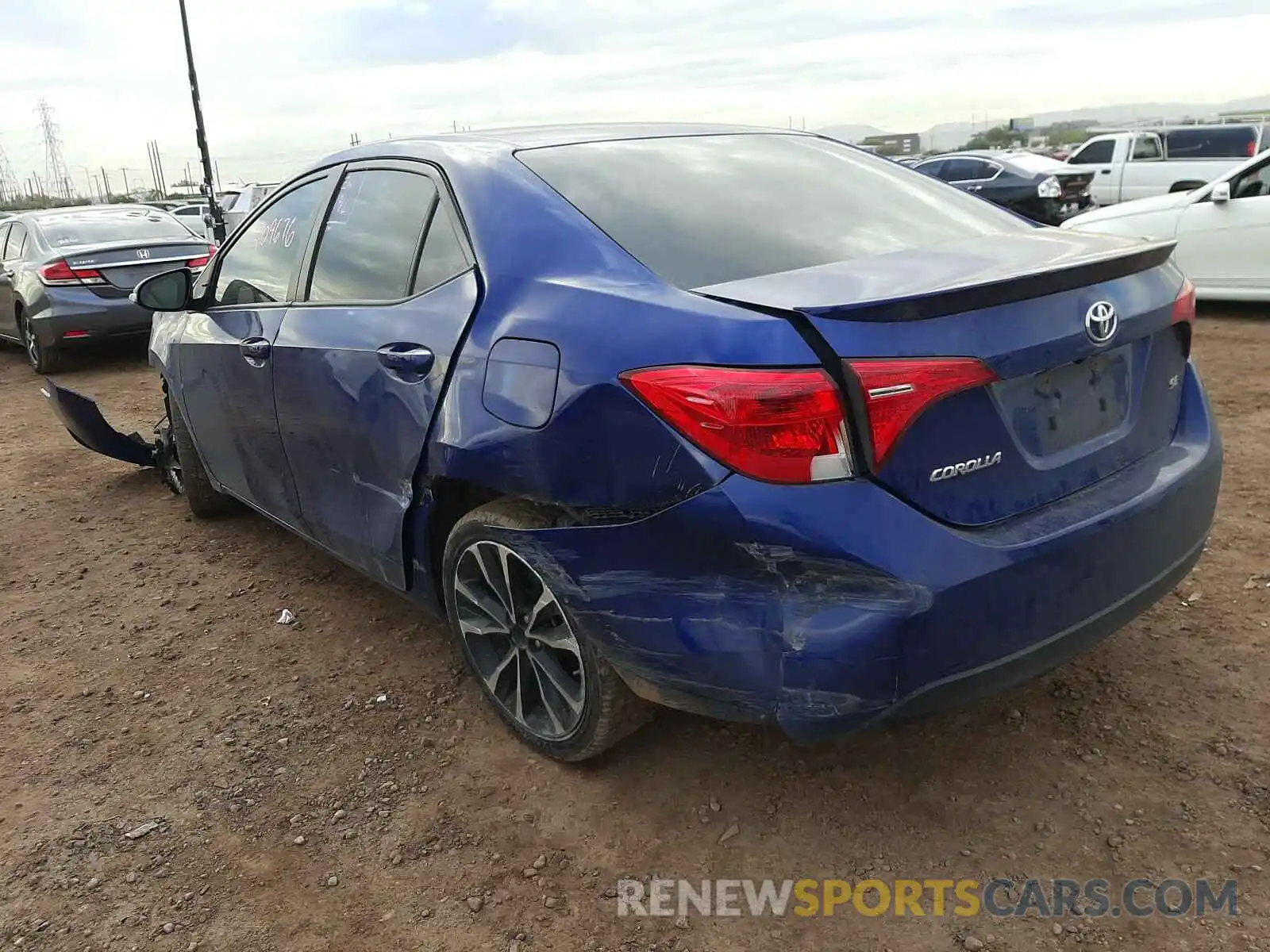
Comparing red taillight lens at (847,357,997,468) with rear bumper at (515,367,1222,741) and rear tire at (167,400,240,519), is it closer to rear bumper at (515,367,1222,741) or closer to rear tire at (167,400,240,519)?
rear bumper at (515,367,1222,741)

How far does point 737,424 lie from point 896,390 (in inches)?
12.2

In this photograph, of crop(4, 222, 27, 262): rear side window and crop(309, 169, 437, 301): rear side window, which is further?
crop(4, 222, 27, 262): rear side window

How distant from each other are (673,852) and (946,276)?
1461 millimetres

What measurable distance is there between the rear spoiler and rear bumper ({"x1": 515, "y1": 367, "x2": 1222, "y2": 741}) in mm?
355

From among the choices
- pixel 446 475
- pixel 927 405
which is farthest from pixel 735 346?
pixel 446 475

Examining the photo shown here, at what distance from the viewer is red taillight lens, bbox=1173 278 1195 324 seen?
8.13ft

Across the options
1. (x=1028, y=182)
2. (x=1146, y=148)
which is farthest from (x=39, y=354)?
(x=1146, y=148)

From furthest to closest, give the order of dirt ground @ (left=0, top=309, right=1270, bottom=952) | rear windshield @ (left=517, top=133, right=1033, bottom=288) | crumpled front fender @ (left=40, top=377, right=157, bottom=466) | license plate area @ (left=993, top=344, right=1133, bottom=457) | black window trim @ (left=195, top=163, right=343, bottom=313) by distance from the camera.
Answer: crumpled front fender @ (left=40, top=377, right=157, bottom=466), black window trim @ (left=195, top=163, right=343, bottom=313), rear windshield @ (left=517, top=133, right=1033, bottom=288), dirt ground @ (left=0, top=309, right=1270, bottom=952), license plate area @ (left=993, top=344, right=1133, bottom=457)

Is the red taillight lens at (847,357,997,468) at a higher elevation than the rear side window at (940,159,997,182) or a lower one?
higher

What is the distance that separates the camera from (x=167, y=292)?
4.04 meters

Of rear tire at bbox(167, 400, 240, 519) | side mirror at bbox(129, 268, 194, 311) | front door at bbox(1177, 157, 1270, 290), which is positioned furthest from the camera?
front door at bbox(1177, 157, 1270, 290)

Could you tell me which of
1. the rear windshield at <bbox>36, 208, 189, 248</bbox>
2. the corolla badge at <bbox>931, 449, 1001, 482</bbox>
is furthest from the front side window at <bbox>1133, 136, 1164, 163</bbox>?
the corolla badge at <bbox>931, 449, 1001, 482</bbox>

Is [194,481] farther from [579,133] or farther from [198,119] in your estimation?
[198,119]

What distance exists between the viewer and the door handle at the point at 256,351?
338 centimetres
